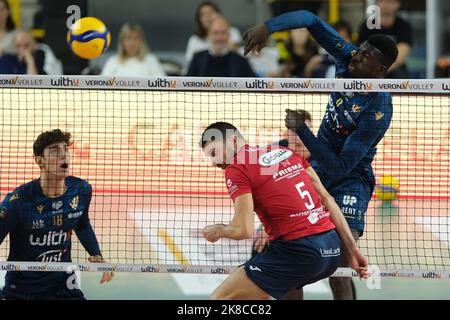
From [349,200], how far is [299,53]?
575 centimetres

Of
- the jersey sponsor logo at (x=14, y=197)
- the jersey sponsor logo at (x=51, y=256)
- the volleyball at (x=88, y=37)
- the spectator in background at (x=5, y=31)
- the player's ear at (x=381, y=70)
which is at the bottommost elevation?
the jersey sponsor logo at (x=51, y=256)

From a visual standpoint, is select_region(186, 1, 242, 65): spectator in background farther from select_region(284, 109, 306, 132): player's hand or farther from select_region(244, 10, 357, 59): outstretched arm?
select_region(284, 109, 306, 132): player's hand

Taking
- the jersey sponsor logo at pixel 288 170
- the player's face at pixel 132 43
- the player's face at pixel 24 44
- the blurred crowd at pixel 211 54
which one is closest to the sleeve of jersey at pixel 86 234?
the jersey sponsor logo at pixel 288 170

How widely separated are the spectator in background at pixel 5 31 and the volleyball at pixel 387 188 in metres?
4.85

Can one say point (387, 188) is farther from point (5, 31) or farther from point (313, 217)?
point (5, 31)

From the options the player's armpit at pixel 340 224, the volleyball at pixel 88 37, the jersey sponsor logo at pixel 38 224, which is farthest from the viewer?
the volleyball at pixel 88 37

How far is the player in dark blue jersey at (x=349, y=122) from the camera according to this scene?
820cm

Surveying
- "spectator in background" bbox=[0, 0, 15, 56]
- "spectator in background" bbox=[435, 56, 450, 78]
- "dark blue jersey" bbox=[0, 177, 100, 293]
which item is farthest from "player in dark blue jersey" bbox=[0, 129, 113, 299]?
→ "spectator in background" bbox=[435, 56, 450, 78]

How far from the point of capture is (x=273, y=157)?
732 cm

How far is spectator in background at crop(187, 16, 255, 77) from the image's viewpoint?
12.5m

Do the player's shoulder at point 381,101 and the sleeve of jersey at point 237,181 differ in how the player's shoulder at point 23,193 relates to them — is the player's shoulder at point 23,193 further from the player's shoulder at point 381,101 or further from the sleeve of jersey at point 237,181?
the player's shoulder at point 381,101

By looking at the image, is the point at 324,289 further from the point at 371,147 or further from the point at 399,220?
the point at 371,147

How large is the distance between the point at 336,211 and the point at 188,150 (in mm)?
3664

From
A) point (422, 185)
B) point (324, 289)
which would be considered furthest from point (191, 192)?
point (422, 185)
